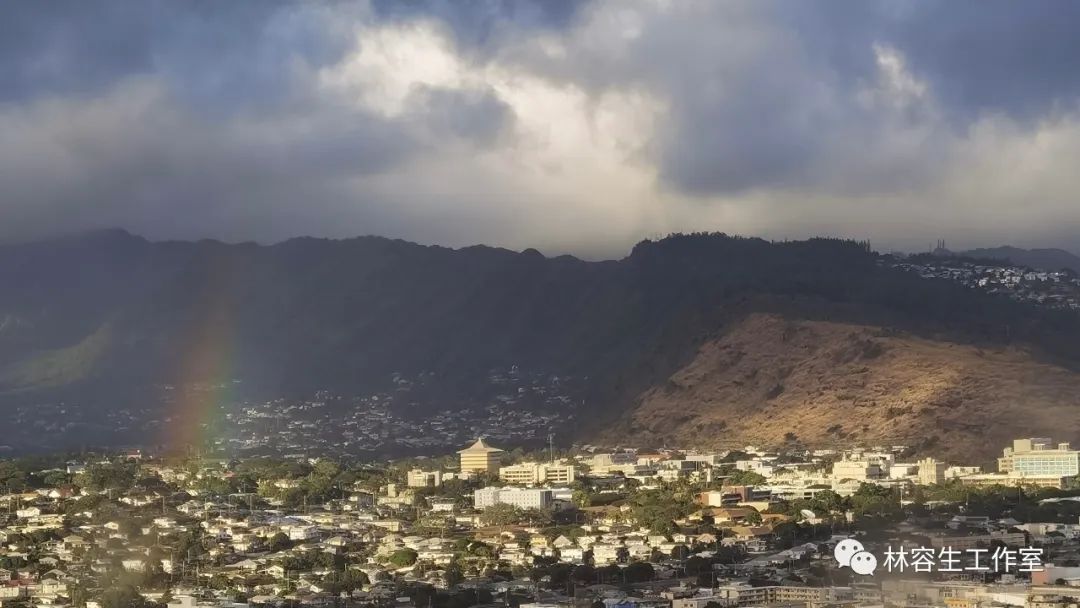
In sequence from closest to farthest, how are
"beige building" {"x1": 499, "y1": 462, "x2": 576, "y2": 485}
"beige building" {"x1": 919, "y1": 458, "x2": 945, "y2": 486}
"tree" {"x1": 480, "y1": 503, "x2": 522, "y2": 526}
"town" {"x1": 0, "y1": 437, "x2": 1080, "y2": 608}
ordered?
"town" {"x1": 0, "y1": 437, "x2": 1080, "y2": 608} → "tree" {"x1": 480, "y1": 503, "x2": 522, "y2": 526} → "beige building" {"x1": 919, "y1": 458, "x2": 945, "y2": 486} → "beige building" {"x1": 499, "y1": 462, "x2": 576, "y2": 485}

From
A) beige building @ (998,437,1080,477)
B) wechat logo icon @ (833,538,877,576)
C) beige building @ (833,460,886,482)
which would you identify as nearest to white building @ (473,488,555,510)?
beige building @ (833,460,886,482)

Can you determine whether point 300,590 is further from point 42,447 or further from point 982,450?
point 42,447

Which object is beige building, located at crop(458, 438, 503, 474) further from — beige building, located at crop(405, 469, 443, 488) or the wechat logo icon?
the wechat logo icon

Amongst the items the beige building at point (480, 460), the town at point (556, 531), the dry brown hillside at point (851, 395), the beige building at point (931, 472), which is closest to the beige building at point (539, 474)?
the town at point (556, 531)

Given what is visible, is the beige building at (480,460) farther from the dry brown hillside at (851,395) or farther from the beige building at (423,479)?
the dry brown hillside at (851,395)

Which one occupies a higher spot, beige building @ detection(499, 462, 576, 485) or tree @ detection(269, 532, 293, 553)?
beige building @ detection(499, 462, 576, 485)

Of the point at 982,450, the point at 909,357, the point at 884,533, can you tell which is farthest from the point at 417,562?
the point at 909,357
